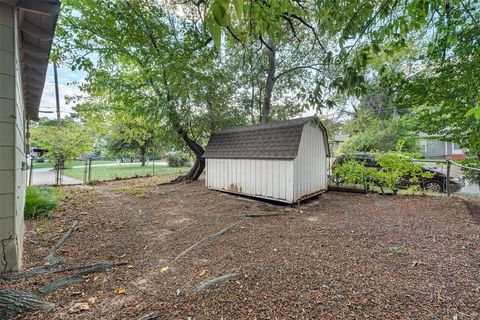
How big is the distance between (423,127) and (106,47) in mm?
9830

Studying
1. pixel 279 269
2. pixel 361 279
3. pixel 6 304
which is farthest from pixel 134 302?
pixel 361 279

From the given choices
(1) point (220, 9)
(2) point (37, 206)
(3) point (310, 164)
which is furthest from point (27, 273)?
(3) point (310, 164)

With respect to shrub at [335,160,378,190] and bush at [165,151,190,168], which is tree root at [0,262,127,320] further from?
bush at [165,151,190,168]

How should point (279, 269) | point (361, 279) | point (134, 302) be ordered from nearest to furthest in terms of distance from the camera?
1. point (134, 302)
2. point (361, 279)
3. point (279, 269)

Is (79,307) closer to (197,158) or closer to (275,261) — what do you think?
(275,261)

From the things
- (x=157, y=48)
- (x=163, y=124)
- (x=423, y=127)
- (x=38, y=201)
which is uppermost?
(x=157, y=48)

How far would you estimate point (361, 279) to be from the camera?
2350mm

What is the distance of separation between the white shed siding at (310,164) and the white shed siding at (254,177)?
236 mm

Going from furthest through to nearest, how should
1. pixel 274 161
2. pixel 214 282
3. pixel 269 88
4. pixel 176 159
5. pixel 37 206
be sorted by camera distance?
pixel 176 159 → pixel 269 88 → pixel 274 161 → pixel 37 206 → pixel 214 282

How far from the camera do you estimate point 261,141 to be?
6.60m

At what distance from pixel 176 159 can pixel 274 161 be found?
15041 millimetres

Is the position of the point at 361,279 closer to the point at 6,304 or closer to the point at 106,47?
the point at 6,304

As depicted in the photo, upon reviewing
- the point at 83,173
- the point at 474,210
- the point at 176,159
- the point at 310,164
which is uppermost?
the point at 176,159

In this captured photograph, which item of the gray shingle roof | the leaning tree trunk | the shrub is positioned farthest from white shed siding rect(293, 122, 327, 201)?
the leaning tree trunk
